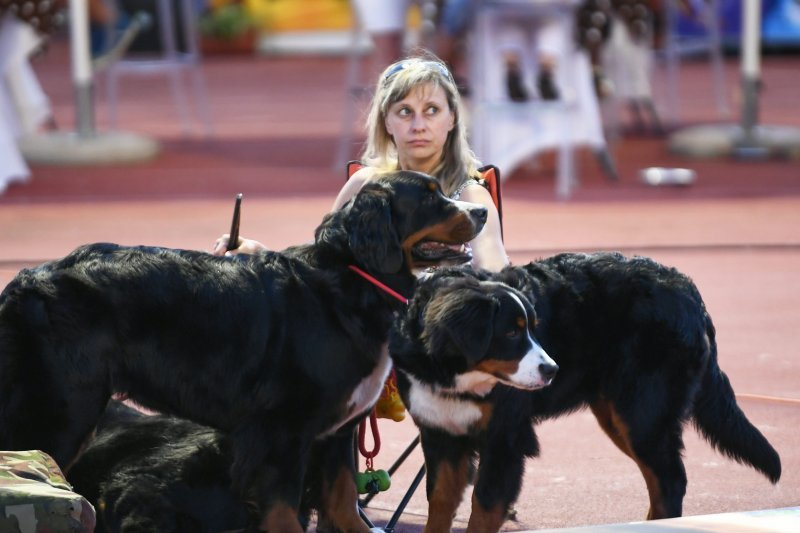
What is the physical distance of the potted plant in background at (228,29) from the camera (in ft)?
83.4

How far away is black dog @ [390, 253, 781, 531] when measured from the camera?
173 inches

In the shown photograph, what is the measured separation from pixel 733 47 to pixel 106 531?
2078 centimetres

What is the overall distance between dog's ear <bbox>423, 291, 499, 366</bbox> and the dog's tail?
965 millimetres

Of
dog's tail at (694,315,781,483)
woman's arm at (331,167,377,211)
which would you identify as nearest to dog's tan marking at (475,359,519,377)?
dog's tail at (694,315,781,483)

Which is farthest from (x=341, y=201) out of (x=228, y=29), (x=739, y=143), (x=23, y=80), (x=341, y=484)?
(x=228, y=29)

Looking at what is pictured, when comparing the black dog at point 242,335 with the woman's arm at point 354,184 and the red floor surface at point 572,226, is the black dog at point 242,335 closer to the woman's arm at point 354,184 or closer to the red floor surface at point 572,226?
the woman's arm at point 354,184

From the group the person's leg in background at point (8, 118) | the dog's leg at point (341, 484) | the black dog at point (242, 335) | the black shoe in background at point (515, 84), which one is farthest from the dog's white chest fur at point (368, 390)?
the person's leg in background at point (8, 118)

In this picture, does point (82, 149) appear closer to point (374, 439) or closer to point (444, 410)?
point (374, 439)

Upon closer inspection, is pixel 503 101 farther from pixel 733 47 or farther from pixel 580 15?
pixel 733 47

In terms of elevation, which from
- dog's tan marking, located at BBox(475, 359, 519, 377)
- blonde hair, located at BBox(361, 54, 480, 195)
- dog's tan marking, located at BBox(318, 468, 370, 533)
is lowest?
dog's tan marking, located at BBox(318, 468, 370, 533)

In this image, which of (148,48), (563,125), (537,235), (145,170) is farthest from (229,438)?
(148,48)

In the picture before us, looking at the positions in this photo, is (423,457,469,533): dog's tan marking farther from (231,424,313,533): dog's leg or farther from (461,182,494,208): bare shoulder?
(461,182,494,208): bare shoulder

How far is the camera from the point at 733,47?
77.3ft

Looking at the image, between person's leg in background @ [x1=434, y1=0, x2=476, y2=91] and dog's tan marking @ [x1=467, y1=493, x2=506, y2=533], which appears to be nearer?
dog's tan marking @ [x1=467, y1=493, x2=506, y2=533]
